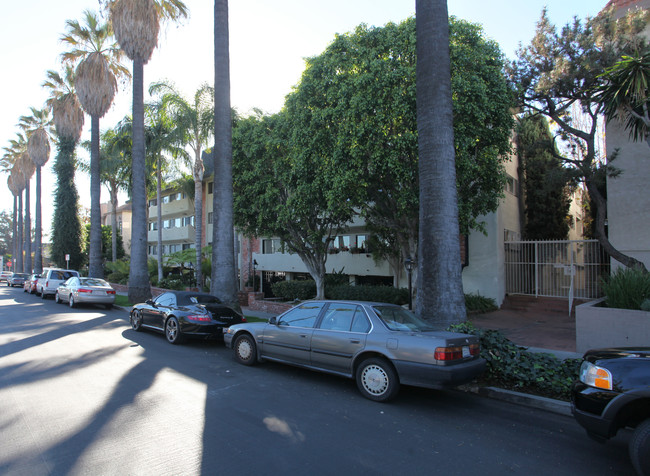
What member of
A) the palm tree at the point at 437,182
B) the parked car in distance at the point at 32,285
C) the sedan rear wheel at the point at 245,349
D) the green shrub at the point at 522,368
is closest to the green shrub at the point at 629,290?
the green shrub at the point at 522,368

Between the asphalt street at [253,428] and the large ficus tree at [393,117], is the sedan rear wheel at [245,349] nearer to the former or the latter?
the asphalt street at [253,428]

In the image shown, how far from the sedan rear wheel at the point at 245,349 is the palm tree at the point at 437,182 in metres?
3.32

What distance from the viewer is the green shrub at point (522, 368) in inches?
252

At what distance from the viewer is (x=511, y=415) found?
227 inches

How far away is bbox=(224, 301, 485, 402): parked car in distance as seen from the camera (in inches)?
227

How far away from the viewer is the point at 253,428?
16.0 ft

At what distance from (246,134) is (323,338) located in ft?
40.0

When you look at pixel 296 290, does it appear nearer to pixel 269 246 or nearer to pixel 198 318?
pixel 269 246

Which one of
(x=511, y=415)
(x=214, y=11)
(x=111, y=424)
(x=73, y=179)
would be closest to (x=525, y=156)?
(x=214, y=11)

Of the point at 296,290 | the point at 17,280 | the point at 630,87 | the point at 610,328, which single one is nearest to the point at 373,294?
the point at 296,290

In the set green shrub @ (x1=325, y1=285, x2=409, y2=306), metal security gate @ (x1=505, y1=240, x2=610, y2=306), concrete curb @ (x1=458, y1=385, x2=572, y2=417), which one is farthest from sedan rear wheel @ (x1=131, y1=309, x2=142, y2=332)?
metal security gate @ (x1=505, y1=240, x2=610, y2=306)

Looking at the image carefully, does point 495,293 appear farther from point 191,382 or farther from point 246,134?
point 191,382

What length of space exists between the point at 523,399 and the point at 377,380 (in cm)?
220

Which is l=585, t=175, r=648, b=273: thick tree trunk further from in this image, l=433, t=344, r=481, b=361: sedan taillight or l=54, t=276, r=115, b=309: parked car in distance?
l=54, t=276, r=115, b=309: parked car in distance
